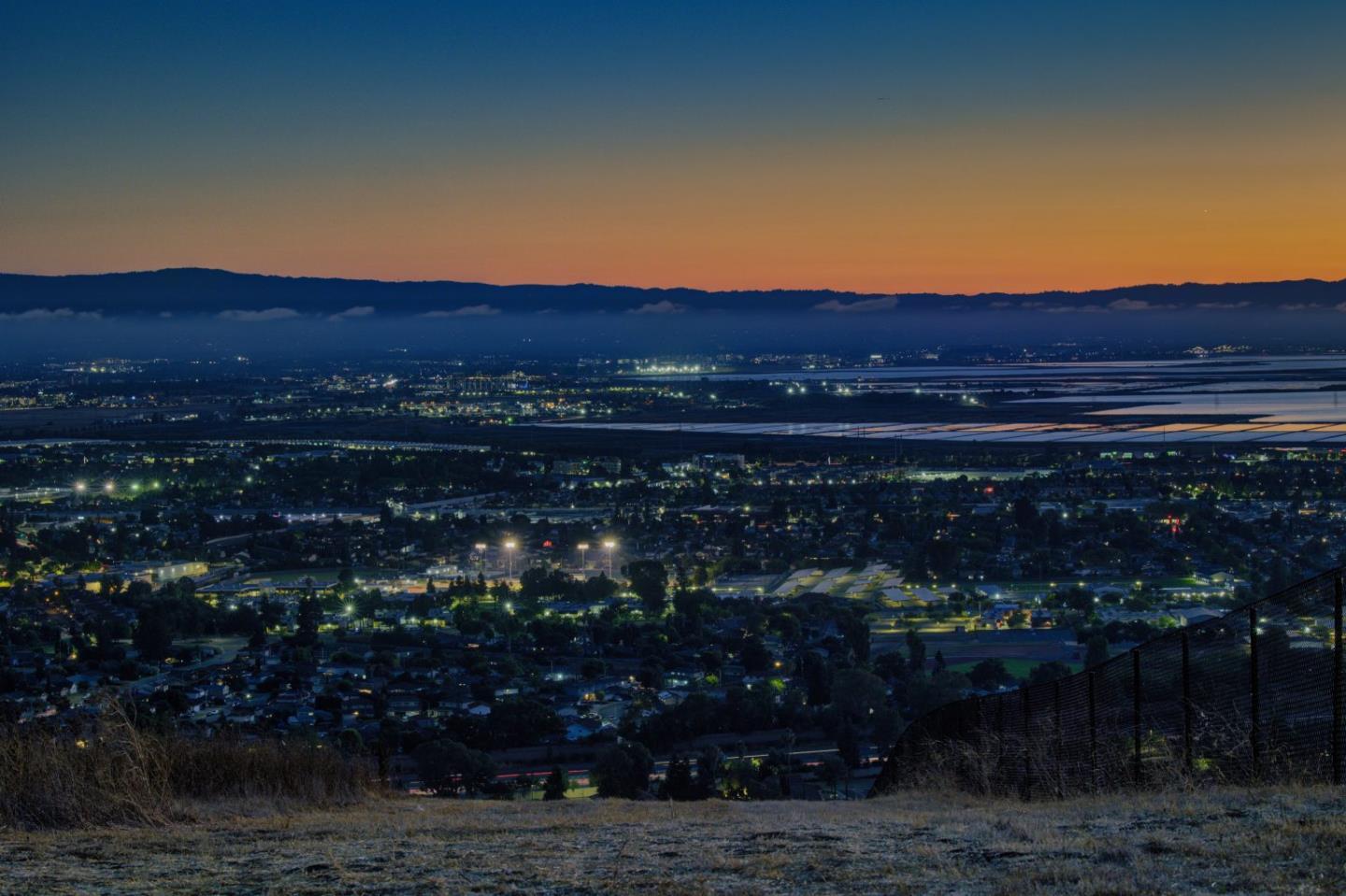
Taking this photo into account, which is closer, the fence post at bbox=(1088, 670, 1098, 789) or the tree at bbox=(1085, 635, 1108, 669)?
the fence post at bbox=(1088, 670, 1098, 789)

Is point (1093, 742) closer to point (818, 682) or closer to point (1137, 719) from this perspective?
point (1137, 719)

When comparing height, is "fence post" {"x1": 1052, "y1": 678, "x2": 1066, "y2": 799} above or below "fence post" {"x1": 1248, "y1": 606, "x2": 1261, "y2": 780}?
below

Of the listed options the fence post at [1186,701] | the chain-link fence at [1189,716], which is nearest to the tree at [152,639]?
the chain-link fence at [1189,716]

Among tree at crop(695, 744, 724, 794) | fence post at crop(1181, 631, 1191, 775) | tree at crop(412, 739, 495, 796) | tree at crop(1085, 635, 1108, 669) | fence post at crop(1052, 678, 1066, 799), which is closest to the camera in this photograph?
fence post at crop(1181, 631, 1191, 775)

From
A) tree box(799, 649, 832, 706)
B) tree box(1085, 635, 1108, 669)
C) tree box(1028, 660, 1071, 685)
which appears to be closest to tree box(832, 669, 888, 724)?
tree box(799, 649, 832, 706)

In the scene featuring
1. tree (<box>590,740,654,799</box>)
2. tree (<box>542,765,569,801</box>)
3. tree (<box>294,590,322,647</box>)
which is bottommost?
tree (<box>294,590,322,647</box>)

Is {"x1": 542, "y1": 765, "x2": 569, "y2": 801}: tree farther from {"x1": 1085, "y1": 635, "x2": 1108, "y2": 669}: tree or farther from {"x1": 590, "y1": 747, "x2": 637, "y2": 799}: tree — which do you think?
{"x1": 1085, "y1": 635, "x2": 1108, "y2": 669}: tree

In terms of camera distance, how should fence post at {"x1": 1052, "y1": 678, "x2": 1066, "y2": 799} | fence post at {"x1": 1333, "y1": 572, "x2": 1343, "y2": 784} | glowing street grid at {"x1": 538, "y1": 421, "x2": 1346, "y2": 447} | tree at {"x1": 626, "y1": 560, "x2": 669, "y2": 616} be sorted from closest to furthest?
fence post at {"x1": 1333, "y1": 572, "x2": 1343, "y2": 784}
fence post at {"x1": 1052, "y1": 678, "x2": 1066, "y2": 799}
tree at {"x1": 626, "y1": 560, "x2": 669, "y2": 616}
glowing street grid at {"x1": 538, "y1": 421, "x2": 1346, "y2": 447}
